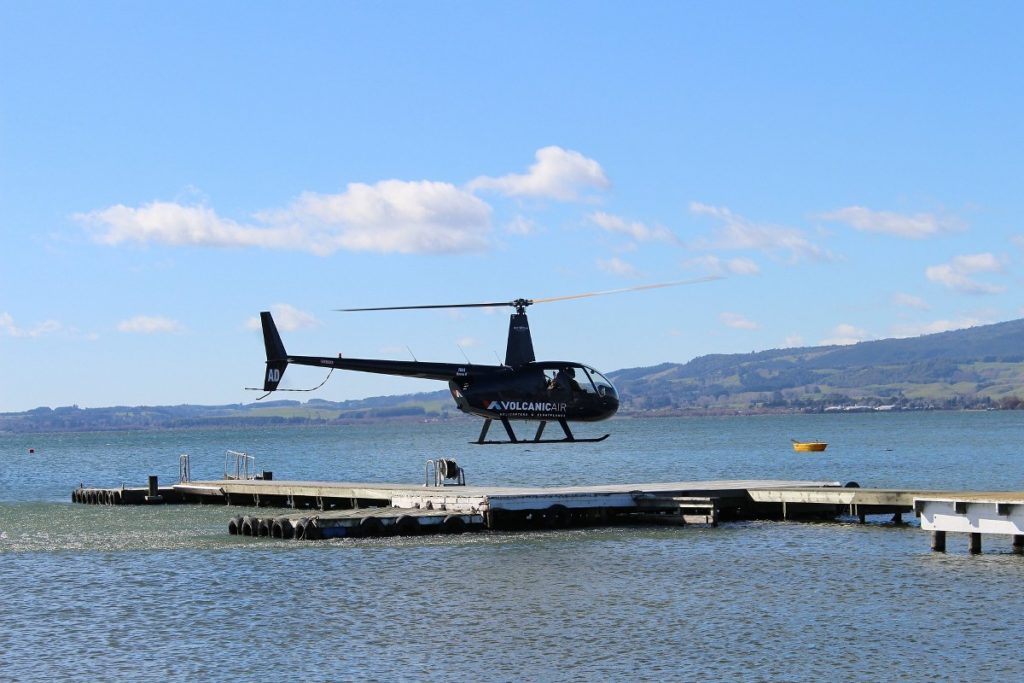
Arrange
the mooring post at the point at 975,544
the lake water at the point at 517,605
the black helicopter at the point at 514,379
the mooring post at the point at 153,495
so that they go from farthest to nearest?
the mooring post at the point at 153,495, the black helicopter at the point at 514,379, the mooring post at the point at 975,544, the lake water at the point at 517,605

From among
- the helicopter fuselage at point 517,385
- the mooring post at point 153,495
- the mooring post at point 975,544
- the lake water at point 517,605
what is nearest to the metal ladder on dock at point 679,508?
the lake water at point 517,605

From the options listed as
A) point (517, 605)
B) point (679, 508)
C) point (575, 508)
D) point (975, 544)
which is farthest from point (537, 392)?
point (975, 544)

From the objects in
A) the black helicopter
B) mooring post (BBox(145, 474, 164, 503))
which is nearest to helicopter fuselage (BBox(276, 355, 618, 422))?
the black helicopter

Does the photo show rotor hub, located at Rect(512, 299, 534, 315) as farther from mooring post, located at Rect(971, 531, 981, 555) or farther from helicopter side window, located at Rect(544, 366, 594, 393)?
mooring post, located at Rect(971, 531, 981, 555)

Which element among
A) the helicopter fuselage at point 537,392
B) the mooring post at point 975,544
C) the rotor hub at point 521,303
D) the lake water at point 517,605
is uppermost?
the rotor hub at point 521,303

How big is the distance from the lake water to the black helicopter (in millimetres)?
3415

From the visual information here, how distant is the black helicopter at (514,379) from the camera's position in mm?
37875

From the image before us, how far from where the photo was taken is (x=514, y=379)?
3853 centimetres

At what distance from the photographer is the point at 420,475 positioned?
79.6 meters

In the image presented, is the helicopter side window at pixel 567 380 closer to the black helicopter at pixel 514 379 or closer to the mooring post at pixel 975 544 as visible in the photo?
the black helicopter at pixel 514 379

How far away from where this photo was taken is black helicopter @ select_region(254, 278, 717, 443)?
1491 inches

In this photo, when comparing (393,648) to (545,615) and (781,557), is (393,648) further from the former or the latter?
(781,557)

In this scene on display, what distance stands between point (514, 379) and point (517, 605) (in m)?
12.2

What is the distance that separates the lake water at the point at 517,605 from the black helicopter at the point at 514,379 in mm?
3415
